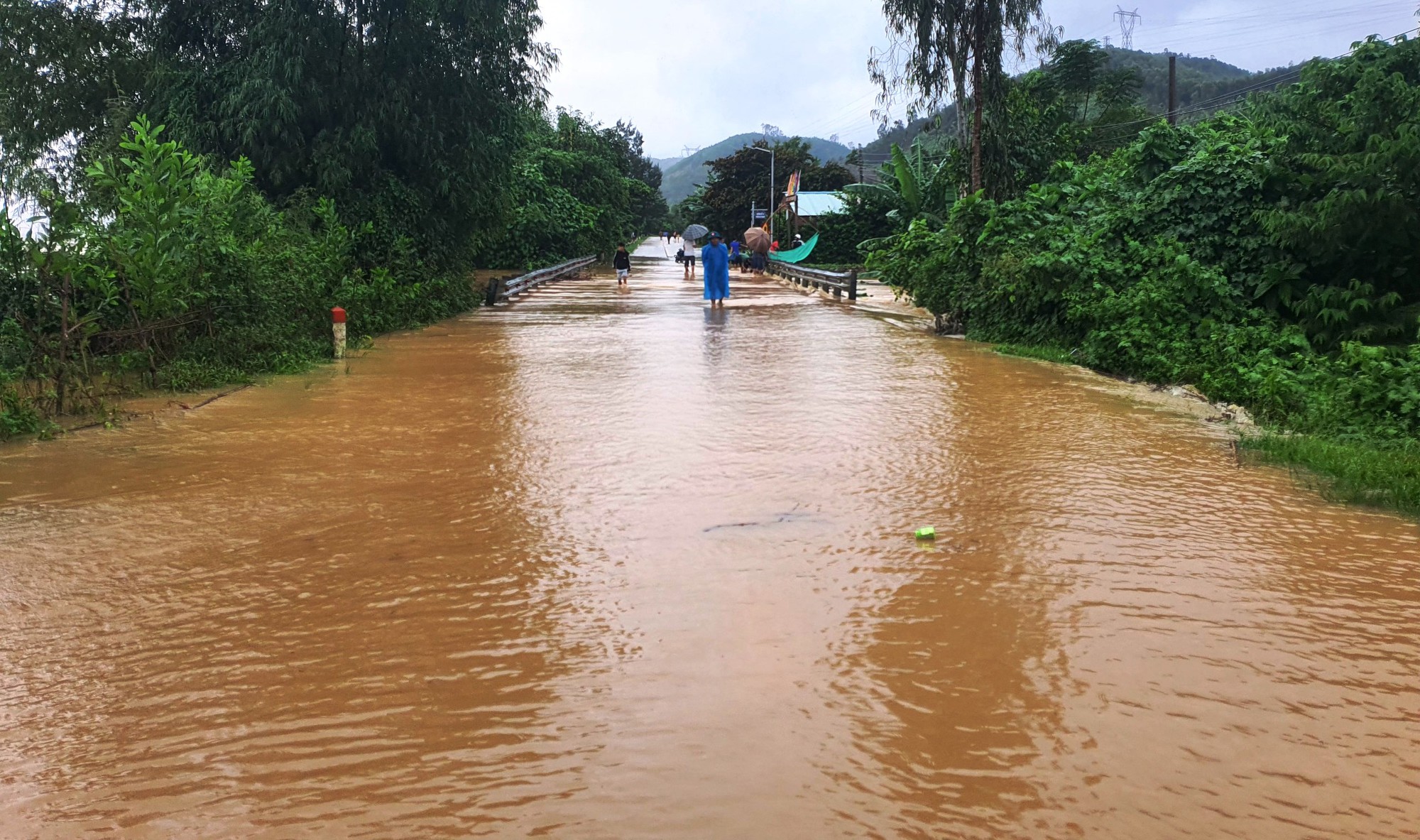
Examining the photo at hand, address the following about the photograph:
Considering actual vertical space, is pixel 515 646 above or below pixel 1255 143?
below

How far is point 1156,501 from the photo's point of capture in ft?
24.3

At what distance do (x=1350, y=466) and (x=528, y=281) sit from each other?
28614 millimetres

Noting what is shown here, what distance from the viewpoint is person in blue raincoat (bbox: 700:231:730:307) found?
26.8 metres

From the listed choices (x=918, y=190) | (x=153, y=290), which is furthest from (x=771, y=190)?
(x=153, y=290)

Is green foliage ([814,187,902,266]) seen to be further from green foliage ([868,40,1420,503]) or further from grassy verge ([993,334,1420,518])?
grassy verge ([993,334,1420,518])

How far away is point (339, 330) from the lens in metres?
15.6

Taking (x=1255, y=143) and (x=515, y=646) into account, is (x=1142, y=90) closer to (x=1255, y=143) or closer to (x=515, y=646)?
(x=1255, y=143)

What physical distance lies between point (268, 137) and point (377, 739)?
18.7 m

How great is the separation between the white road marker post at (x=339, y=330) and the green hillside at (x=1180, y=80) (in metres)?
43.6

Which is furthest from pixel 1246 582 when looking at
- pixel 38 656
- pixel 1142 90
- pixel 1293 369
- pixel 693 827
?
pixel 1142 90

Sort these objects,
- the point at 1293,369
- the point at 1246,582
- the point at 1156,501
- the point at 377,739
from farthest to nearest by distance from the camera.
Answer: the point at 1293,369 < the point at 1156,501 < the point at 1246,582 < the point at 377,739

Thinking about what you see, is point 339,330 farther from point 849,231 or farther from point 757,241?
point 849,231

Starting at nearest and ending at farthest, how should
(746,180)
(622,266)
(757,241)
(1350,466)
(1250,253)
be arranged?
(1350,466) → (1250,253) → (622,266) → (757,241) → (746,180)

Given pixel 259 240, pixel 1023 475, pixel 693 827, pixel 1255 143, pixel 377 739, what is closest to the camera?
pixel 693 827
